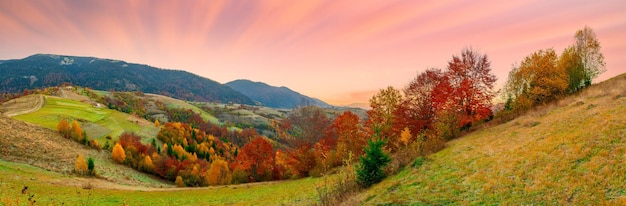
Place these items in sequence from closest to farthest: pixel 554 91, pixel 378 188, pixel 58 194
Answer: pixel 378 188, pixel 58 194, pixel 554 91

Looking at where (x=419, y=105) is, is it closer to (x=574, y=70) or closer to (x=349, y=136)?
(x=349, y=136)

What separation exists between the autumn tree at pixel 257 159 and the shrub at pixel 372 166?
4561 cm

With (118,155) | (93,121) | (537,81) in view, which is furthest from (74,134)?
(537,81)

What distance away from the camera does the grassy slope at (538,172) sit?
9.96m

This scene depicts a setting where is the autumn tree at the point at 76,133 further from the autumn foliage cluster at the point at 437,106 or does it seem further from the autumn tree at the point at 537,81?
the autumn tree at the point at 537,81

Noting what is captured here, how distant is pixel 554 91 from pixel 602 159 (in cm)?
3881

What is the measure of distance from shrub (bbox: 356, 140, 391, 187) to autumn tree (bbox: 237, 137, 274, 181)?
150ft

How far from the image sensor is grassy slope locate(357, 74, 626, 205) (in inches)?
392

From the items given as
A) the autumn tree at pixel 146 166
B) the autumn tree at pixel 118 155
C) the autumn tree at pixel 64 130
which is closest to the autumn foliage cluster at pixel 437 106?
the autumn tree at pixel 118 155

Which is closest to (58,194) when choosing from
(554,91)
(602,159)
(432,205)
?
(432,205)

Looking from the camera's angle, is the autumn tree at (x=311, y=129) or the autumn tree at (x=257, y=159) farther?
the autumn tree at (x=257, y=159)

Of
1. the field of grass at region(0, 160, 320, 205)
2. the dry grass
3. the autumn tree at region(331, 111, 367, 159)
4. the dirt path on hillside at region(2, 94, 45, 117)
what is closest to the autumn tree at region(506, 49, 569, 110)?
the autumn tree at region(331, 111, 367, 159)

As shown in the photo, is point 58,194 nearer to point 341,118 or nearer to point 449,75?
point 341,118

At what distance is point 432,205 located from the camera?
12.0 m
